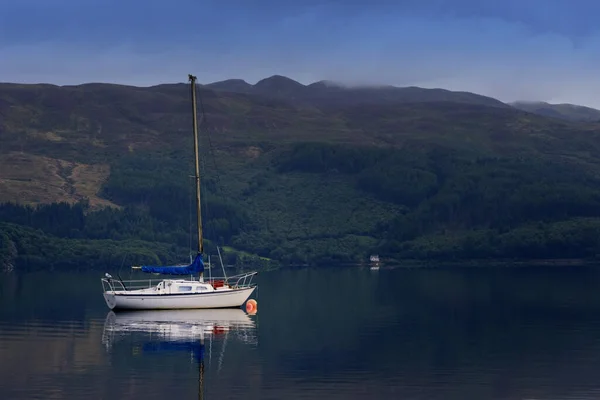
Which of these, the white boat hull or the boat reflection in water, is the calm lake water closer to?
the boat reflection in water

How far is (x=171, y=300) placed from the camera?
87.6m

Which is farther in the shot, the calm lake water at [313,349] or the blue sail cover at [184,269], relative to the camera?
the blue sail cover at [184,269]

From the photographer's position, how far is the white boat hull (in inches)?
3445

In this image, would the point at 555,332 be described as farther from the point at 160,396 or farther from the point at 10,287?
the point at 10,287

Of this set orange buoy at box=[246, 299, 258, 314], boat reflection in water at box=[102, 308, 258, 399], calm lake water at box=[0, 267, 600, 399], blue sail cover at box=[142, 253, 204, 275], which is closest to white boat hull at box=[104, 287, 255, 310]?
boat reflection in water at box=[102, 308, 258, 399]

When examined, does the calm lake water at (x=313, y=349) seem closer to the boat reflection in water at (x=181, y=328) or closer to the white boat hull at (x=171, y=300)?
the boat reflection in water at (x=181, y=328)

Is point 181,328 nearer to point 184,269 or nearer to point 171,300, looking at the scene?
point 171,300

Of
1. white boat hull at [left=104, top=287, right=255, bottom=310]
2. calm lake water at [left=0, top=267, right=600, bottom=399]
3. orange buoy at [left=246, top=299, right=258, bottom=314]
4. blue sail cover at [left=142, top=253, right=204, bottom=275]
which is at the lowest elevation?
calm lake water at [left=0, top=267, right=600, bottom=399]

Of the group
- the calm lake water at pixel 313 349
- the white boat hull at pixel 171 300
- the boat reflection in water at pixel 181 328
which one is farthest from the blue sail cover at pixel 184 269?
the calm lake water at pixel 313 349

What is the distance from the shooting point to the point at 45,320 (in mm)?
85000

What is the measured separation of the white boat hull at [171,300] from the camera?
87.5 m

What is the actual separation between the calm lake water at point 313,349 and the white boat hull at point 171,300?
43.9 inches

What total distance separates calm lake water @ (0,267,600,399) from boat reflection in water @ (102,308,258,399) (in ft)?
0.35

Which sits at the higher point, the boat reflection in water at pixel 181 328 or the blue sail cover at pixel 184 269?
the blue sail cover at pixel 184 269
